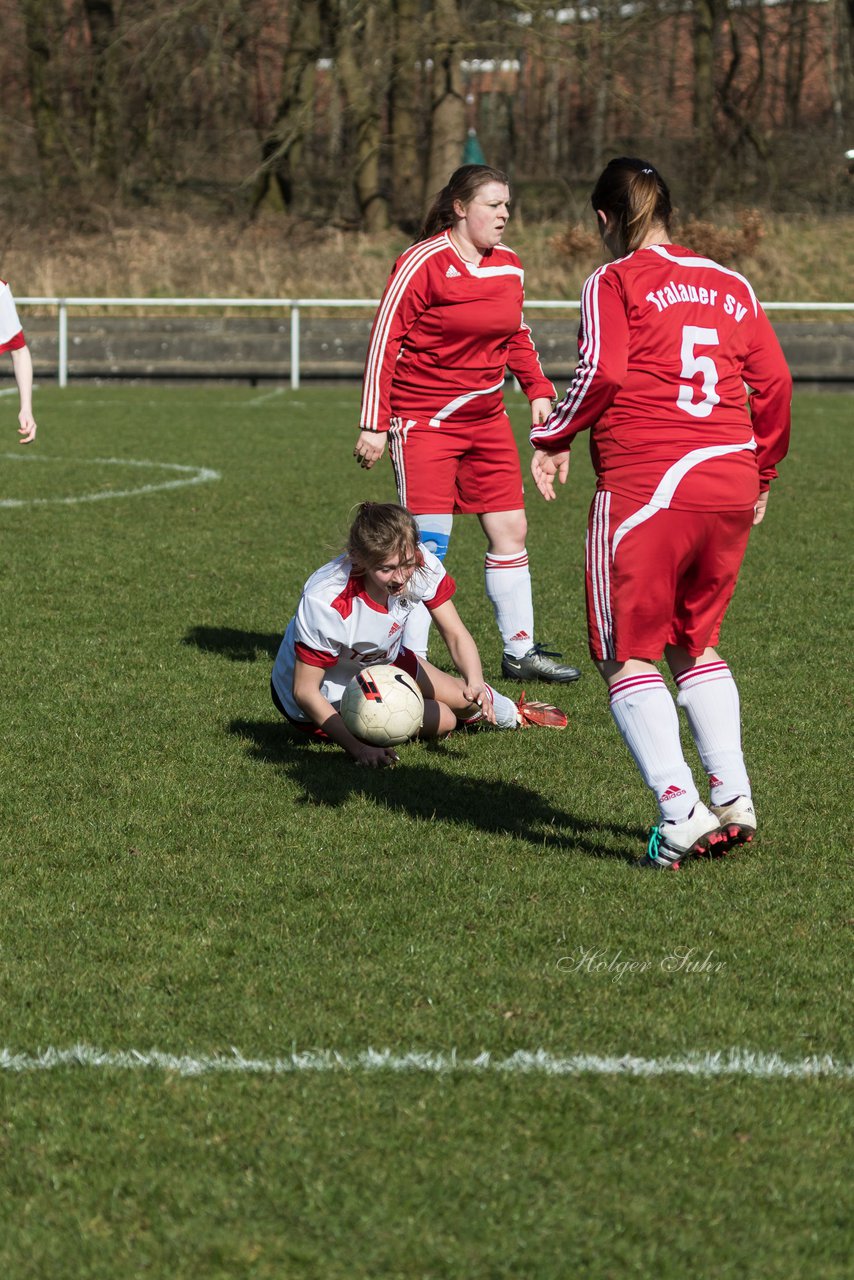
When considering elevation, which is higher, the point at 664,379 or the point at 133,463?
the point at 664,379

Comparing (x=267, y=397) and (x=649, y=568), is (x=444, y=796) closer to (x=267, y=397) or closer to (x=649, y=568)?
(x=649, y=568)

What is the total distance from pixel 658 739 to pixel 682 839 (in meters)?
0.29

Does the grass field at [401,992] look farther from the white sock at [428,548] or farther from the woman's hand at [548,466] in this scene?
the woman's hand at [548,466]

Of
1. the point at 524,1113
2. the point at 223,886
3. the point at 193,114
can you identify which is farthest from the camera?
the point at 193,114

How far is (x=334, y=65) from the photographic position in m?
30.8

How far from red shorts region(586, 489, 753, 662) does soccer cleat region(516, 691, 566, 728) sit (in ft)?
5.83

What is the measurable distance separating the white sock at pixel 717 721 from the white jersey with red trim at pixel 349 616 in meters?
1.16

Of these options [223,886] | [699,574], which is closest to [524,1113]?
[223,886]

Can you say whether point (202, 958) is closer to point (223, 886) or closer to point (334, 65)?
point (223, 886)

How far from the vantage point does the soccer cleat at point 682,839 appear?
14.6 ft

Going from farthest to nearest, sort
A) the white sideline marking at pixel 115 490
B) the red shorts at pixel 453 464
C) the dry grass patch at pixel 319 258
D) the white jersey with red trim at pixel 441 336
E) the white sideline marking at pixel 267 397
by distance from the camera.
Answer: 1. the dry grass patch at pixel 319 258
2. the white sideline marking at pixel 267 397
3. the white sideline marking at pixel 115 490
4. the red shorts at pixel 453 464
5. the white jersey with red trim at pixel 441 336

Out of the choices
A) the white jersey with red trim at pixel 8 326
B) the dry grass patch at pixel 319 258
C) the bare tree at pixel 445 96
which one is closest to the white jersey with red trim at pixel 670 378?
the white jersey with red trim at pixel 8 326

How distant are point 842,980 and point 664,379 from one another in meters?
1.62

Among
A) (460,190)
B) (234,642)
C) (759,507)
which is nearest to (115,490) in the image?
(234,642)
